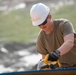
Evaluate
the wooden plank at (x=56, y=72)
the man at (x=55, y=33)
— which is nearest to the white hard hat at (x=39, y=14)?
the man at (x=55, y=33)

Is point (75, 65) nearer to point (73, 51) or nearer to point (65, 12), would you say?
point (73, 51)

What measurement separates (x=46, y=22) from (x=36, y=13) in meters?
0.15

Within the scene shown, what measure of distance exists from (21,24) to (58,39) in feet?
22.6

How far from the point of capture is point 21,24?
33.8 feet

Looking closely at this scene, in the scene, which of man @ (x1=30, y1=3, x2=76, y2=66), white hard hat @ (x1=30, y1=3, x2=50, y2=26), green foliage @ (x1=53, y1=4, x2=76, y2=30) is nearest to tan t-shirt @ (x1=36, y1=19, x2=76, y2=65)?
man @ (x1=30, y1=3, x2=76, y2=66)

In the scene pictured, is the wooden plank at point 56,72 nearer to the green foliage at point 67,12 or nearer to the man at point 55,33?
the man at point 55,33

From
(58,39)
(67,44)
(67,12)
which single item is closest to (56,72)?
(67,44)

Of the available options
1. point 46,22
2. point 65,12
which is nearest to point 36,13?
point 46,22

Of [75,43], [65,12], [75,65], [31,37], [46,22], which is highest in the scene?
[65,12]

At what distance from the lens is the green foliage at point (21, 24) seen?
9.00 meters

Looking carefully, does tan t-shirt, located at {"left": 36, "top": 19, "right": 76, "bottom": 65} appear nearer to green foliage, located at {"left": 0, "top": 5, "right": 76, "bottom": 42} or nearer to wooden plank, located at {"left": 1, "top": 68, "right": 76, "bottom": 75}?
wooden plank, located at {"left": 1, "top": 68, "right": 76, "bottom": 75}

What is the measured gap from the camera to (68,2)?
11945 mm

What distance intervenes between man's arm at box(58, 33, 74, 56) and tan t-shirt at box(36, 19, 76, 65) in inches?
1.9

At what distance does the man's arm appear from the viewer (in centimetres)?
320
